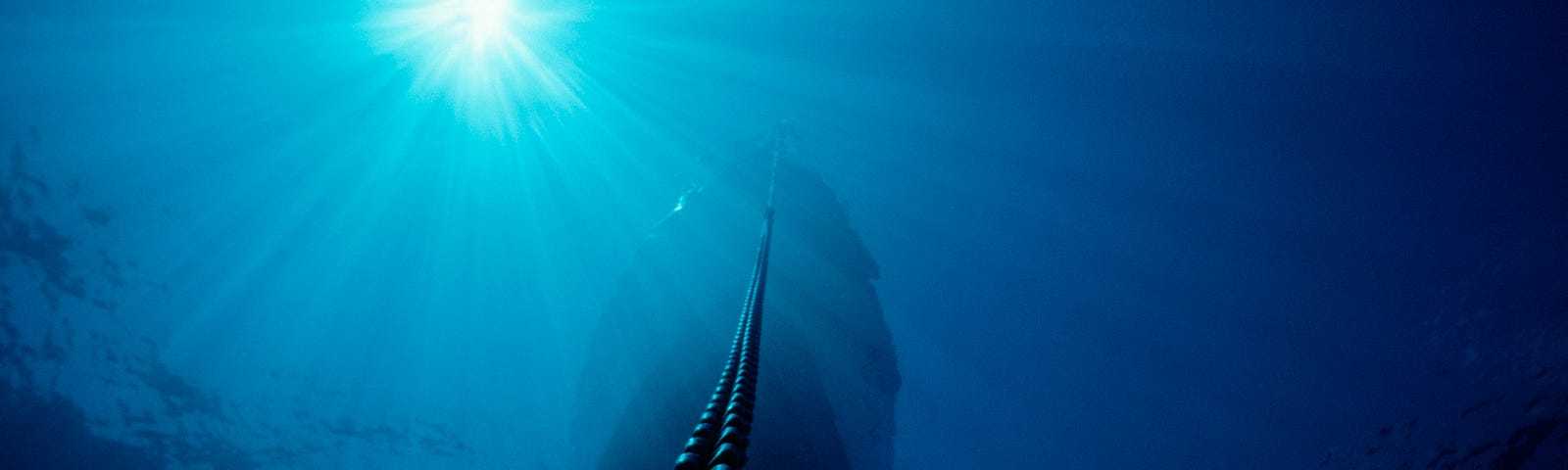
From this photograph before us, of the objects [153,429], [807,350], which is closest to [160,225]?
[153,429]

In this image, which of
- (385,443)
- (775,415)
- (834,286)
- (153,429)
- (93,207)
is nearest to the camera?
(775,415)

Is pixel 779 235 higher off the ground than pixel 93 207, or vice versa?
pixel 93 207

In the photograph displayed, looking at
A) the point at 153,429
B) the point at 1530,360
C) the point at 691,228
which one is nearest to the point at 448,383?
the point at 153,429

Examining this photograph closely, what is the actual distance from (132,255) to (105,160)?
3775 millimetres

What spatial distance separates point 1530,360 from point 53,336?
164ft

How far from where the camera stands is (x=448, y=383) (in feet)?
89.1

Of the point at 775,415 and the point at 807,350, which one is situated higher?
the point at 807,350

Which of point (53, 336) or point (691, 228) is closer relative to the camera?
point (691, 228)

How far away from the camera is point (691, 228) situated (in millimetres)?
13609

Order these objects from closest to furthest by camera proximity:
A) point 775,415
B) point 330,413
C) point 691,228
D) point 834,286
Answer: point 775,415 → point 834,286 → point 691,228 → point 330,413

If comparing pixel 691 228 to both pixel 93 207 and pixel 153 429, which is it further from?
pixel 153 429

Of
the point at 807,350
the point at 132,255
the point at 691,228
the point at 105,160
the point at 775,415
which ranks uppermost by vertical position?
the point at 105,160

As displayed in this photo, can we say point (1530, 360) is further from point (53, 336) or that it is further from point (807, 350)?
point (53, 336)

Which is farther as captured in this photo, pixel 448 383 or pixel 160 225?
pixel 448 383
